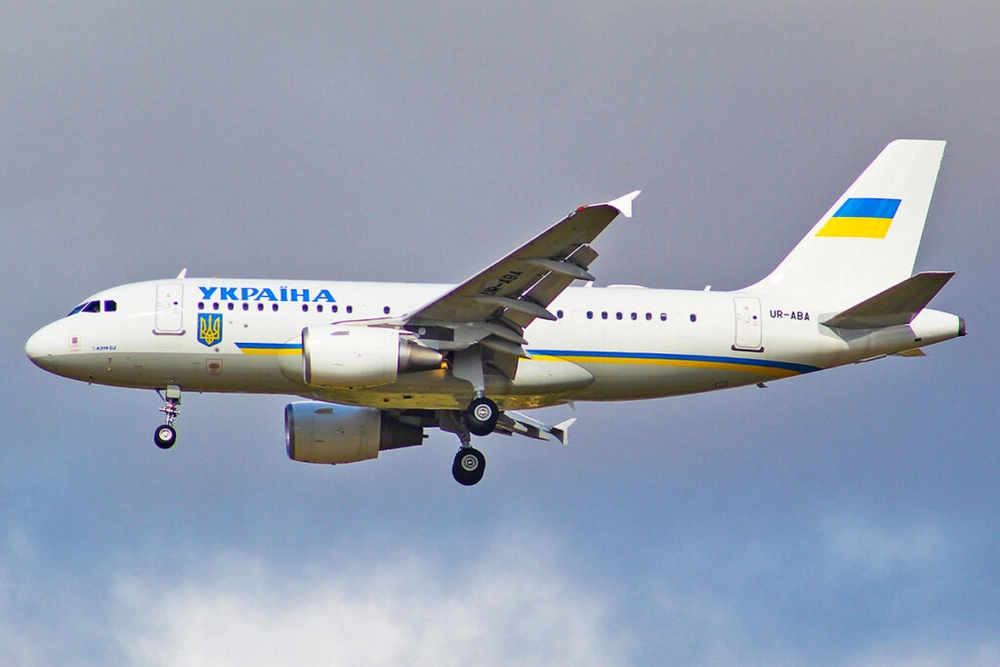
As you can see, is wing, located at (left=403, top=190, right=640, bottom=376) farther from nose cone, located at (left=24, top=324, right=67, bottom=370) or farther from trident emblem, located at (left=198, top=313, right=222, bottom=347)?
nose cone, located at (left=24, top=324, right=67, bottom=370)

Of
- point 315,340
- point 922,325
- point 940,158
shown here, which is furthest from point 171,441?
point 940,158

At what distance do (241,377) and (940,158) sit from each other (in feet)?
68.5

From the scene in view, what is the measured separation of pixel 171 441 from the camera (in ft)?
146

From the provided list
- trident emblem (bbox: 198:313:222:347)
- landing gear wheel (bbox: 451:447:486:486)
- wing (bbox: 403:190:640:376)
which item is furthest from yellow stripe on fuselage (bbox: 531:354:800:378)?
trident emblem (bbox: 198:313:222:347)

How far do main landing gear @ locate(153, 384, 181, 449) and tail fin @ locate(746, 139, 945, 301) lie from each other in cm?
1559

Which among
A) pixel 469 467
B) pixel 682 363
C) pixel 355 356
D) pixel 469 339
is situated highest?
pixel 469 339

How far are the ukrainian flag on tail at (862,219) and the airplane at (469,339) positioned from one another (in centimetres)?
185

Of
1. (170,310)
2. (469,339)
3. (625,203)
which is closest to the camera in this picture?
(625,203)

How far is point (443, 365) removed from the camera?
43375 millimetres

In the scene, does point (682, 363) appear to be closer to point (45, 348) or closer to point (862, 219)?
point (862, 219)

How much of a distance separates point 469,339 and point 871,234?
12.7 meters

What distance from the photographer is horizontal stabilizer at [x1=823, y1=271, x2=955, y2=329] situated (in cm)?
4288

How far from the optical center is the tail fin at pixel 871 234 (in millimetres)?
47531

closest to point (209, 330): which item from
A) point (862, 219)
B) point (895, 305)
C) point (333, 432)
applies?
point (333, 432)
